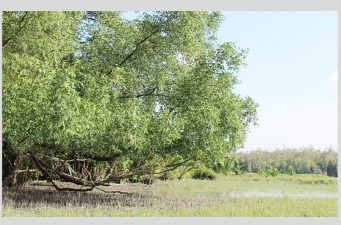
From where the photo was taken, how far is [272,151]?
20328 millimetres

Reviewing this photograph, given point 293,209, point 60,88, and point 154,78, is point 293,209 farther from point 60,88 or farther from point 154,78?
point 60,88

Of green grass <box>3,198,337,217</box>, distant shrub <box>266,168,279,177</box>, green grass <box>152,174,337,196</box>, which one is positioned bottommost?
green grass <box>3,198,337,217</box>

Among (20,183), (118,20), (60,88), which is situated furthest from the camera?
(20,183)

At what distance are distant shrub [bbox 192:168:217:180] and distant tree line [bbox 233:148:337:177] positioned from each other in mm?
1896

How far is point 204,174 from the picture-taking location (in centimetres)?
1864

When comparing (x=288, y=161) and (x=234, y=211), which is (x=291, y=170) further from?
(x=234, y=211)

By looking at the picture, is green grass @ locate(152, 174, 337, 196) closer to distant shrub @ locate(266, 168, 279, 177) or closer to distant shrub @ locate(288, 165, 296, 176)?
distant shrub @ locate(266, 168, 279, 177)

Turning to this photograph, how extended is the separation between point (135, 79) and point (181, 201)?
2673 mm

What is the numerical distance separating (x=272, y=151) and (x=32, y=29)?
13123mm

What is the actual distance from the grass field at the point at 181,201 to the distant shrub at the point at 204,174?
3.28m

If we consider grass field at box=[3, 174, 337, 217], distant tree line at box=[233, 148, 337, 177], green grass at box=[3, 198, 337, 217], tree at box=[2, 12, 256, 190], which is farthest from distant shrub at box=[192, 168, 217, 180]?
tree at box=[2, 12, 256, 190]

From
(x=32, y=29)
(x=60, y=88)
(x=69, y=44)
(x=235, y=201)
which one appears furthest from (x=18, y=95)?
(x=235, y=201)

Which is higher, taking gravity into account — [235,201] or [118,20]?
[118,20]

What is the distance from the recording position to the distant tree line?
20.0 metres
